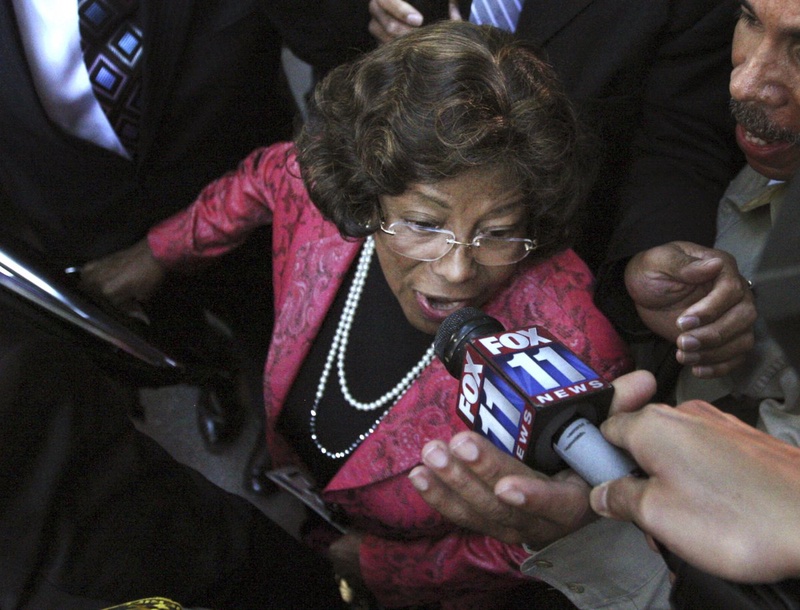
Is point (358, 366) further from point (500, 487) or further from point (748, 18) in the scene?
point (748, 18)

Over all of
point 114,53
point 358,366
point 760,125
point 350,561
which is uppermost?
point 114,53

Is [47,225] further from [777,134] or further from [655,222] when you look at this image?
[777,134]

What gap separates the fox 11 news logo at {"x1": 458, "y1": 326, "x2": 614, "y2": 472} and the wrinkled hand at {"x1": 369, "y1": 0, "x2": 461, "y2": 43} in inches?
41.7

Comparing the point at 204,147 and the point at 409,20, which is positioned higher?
the point at 409,20

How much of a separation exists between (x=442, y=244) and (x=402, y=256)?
114mm

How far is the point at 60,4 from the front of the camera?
1712mm

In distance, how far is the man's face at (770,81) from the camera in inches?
51.7

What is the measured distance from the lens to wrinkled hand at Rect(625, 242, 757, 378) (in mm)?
1399

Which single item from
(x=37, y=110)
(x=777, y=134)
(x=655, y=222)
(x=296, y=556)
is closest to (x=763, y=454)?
(x=777, y=134)

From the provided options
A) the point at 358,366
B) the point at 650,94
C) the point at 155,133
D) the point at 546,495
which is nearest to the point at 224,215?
the point at 155,133

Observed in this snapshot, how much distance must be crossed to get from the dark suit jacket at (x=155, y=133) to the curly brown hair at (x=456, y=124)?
0.52 metres

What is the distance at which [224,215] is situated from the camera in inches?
80.5

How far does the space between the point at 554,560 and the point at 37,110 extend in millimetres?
1504

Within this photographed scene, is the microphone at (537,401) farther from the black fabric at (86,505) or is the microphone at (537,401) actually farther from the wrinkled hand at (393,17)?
the wrinkled hand at (393,17)
